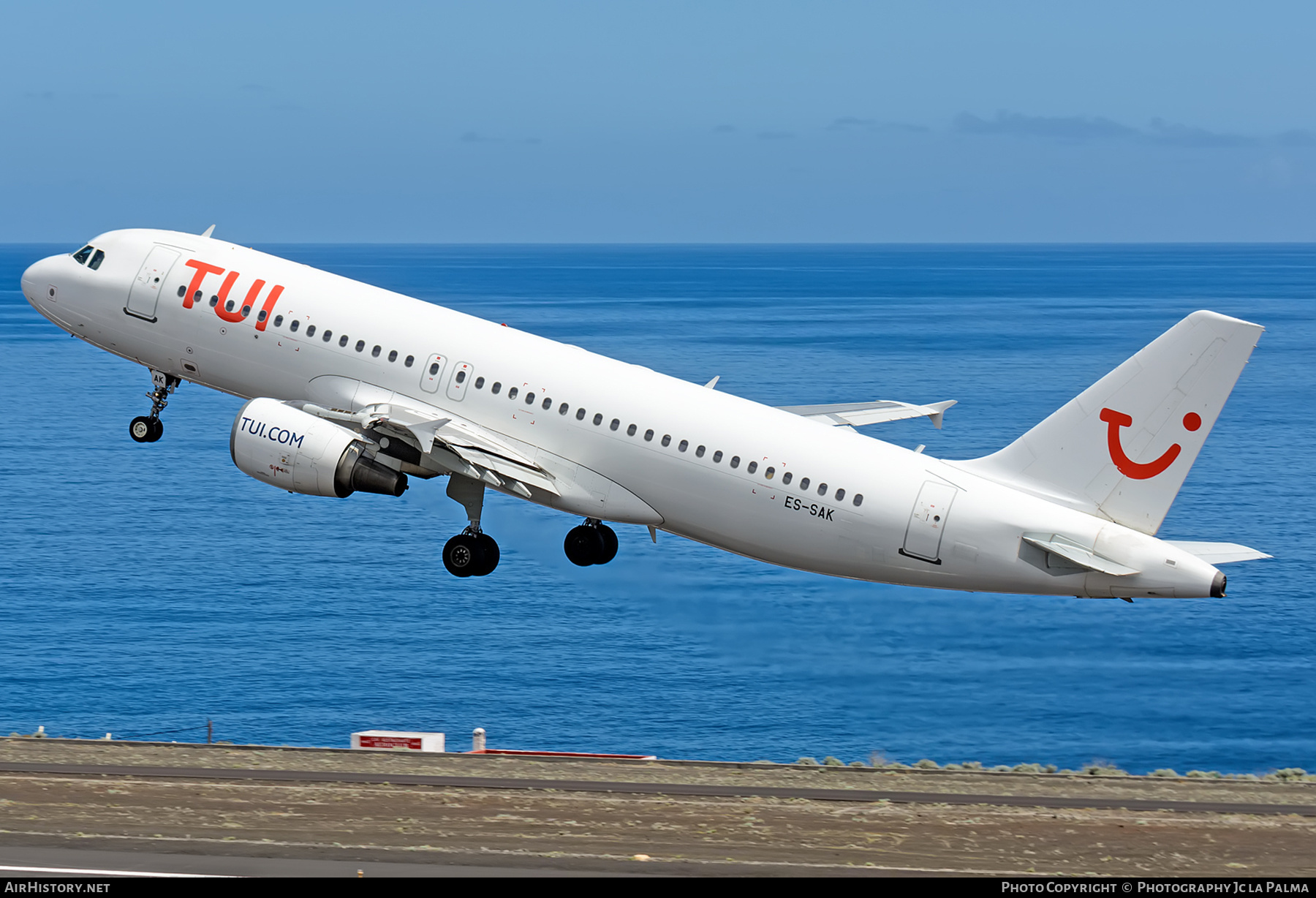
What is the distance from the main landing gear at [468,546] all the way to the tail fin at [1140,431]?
47.5ft

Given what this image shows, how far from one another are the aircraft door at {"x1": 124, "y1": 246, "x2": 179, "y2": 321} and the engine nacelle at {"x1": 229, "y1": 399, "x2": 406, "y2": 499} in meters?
7.29

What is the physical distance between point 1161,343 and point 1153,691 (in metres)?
67.1

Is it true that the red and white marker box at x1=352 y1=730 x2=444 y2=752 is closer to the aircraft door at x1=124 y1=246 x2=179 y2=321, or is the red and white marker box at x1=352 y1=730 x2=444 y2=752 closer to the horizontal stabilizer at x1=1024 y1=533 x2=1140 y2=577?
the aircraft door at x1=124 y1=246 x2=179 y2=321

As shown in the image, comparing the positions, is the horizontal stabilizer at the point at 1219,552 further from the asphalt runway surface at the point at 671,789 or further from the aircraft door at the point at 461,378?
the aircraft door at the point at 461,378

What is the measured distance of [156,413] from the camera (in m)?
48.6

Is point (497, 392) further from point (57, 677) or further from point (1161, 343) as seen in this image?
point (57, 677)

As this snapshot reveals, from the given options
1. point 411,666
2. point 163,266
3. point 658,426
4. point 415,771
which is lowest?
point 415,771

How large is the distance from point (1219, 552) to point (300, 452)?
23.7 metres

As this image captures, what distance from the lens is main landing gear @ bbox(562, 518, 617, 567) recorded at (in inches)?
Result: 1785

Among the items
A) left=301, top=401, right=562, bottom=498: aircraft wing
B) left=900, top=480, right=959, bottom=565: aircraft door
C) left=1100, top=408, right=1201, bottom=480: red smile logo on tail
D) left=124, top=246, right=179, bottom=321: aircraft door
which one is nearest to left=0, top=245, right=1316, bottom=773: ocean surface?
left=301, top=401, right=562, bottom=498: aircraft wing

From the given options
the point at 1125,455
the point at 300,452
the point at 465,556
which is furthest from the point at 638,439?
the point at 1125,455

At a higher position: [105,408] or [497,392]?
[105,408]
